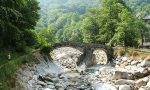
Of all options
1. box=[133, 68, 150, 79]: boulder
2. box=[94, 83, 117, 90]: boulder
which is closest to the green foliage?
box=[94, 83, 117, 90]: boulder

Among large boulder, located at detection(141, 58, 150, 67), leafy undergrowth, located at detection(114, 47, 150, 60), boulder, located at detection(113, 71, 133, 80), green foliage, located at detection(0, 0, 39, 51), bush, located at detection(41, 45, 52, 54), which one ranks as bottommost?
boulder, located at detection(113, 71, 133, 80)

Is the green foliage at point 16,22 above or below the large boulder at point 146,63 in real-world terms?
above

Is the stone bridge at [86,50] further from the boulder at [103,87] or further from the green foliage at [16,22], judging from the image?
the boulder at [103,87]

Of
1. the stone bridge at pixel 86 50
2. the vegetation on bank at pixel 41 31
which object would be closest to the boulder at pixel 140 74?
the vegetation on bank at pixel 41 31

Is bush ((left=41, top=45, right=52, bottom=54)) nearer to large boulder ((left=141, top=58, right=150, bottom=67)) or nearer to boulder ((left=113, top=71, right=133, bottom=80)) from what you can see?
large boulder ((left=141, top=58, right=150, bottom=67))

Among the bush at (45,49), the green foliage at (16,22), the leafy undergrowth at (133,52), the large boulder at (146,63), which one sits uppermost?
the green foliage at (16,22)

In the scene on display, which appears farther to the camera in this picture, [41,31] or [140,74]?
[41,31]

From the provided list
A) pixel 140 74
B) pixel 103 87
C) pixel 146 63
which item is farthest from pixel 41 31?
pixel 103 87

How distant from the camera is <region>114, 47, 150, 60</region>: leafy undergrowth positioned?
64681 millimetres

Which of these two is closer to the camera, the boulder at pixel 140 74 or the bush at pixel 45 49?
the boulder at pixel 140 74

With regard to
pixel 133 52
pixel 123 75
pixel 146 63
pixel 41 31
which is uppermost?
pixel 41 31

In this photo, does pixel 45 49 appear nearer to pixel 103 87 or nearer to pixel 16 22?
pixel 16 22

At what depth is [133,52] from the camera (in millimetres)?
70875

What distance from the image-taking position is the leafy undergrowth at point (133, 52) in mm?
64681
